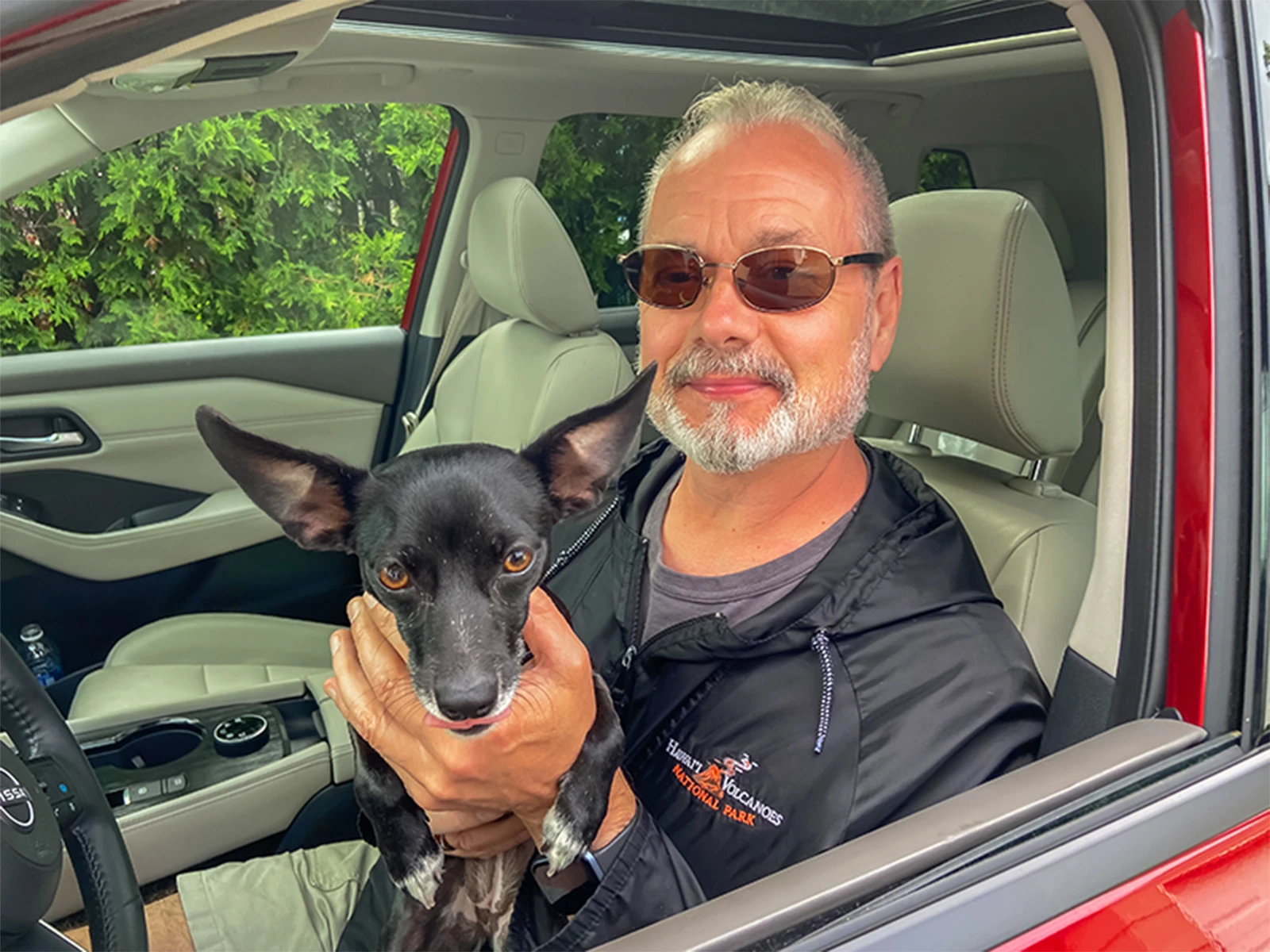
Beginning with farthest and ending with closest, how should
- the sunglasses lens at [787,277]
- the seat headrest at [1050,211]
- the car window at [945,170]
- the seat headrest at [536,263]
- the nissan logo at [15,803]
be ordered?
1. the car window at [945,170]
2. the seat headrest at [1050,211]
3. the seat headrest at [536,263]
4. the sunglasses lens at [787,277]
5. the nissan logo at [15,803]

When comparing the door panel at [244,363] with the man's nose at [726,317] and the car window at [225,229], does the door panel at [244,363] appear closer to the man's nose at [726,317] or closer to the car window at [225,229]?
the car window at [225,229]

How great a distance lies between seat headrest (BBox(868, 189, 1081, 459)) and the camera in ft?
6.13

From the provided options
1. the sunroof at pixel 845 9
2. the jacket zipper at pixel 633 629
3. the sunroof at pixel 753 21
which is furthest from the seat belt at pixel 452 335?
the jacket zipper at pixel 633 629

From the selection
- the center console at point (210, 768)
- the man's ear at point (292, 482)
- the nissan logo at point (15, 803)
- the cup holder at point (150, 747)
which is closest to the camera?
the nissan logo at point (15, 803)

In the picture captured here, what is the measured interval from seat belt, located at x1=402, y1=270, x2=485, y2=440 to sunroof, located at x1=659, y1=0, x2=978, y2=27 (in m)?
1.45

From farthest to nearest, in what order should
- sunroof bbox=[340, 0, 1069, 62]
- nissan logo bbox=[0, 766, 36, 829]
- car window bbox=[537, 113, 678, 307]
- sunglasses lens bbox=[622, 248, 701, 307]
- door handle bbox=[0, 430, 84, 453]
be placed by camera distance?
1. car window bbox=[537, 113, 678, 307]
2. door handle bbox=[0, 430, 84, 453]
3. sunroof bbox=[340, 0, 1069, 62]
4. sunglasses lens bbox=[622, 248, 701, 307]
5. nissan logo bbox=[0, 766, 36, 829]

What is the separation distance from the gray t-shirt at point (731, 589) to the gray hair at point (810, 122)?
640mm

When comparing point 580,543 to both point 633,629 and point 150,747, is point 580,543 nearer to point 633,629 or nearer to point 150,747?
point 633,629

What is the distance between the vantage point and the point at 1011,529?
1.96 meters

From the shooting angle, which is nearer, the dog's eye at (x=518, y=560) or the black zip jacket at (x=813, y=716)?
the black zip jacket at (x=813, y=716)

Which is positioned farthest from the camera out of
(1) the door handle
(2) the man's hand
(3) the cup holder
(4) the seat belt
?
(4) the seat belt

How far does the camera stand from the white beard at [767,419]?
1.83m

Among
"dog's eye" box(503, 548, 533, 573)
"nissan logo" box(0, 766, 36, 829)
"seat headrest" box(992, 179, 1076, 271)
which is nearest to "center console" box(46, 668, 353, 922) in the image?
"nissan logo" box(0, 766, 36, 829)

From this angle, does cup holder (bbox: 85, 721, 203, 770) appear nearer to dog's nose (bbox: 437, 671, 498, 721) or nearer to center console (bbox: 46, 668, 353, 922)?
center console (bbox: 46, 668, 353, 922)
